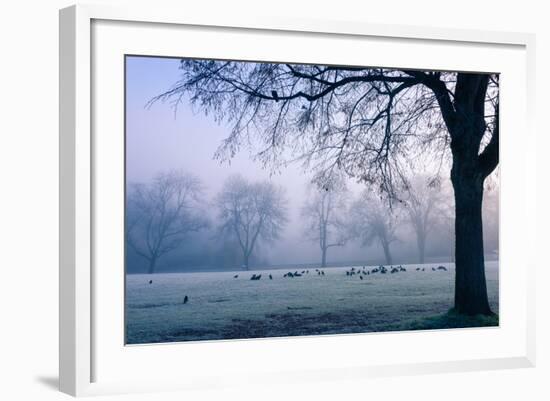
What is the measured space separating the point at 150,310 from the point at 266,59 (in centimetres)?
241

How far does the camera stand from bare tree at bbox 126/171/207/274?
753 centimetres

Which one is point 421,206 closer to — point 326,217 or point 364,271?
point 364,271

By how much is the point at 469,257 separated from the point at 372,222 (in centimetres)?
100

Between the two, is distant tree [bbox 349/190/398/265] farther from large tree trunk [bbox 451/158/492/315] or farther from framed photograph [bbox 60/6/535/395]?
large tree trunk [bbox 451/158/492/315]

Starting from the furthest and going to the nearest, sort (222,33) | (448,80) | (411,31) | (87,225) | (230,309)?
(448,80), (230,309), (411,31), (222,33), (87,225)

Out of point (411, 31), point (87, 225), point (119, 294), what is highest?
point (411, 31)

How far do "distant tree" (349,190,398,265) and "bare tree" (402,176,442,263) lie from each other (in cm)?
23

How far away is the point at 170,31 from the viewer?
695 centimetres

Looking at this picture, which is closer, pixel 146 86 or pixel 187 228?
pixel 146 86

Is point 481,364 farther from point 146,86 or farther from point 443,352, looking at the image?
point 146,86

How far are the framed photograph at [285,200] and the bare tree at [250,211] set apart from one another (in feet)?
0.05

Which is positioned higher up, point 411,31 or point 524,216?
point 411,31

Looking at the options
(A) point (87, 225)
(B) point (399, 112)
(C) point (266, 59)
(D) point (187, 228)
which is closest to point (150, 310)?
(D) point (187, 228)

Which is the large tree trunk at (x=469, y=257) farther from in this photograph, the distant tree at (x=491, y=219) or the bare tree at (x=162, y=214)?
the bare tree at (x=162, y=214)
